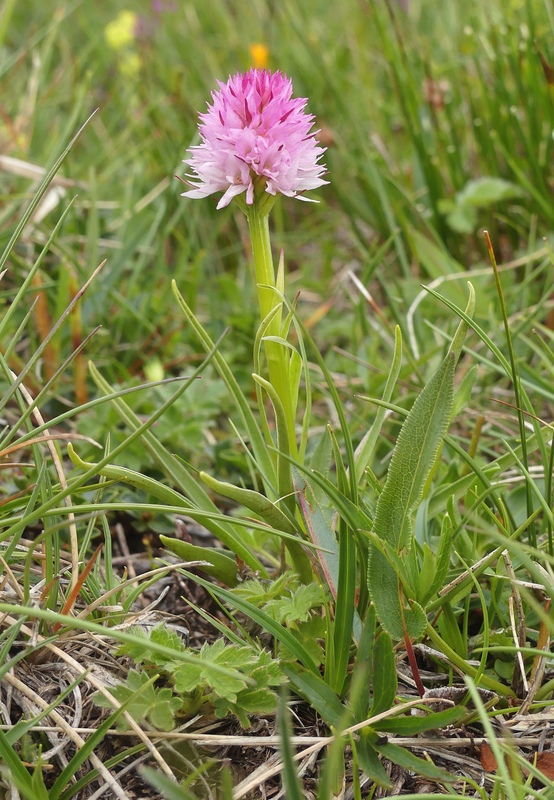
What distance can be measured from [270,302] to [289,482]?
0.90ft

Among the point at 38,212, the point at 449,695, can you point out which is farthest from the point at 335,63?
the point at 449,695

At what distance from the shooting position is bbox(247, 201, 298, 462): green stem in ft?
3.35

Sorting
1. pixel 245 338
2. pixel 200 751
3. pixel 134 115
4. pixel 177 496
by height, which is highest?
pixel 134 115

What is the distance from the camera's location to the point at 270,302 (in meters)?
1.05

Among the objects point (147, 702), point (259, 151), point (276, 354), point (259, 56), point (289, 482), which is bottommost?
point (147, 702)

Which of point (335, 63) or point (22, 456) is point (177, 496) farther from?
point (335, 63)

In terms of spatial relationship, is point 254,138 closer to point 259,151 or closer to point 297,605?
point 259,151

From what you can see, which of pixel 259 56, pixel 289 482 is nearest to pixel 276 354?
pixel 289 482

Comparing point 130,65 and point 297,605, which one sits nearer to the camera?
point 297,605

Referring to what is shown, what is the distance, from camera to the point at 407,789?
0.94m

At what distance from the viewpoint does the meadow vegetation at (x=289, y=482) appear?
93 cm

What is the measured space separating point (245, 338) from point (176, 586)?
2.76 feet

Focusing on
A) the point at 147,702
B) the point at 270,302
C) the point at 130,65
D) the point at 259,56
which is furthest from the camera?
the point at 130,65

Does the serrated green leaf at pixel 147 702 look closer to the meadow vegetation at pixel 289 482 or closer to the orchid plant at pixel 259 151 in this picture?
the meadow vegetation at pixel 289 482
